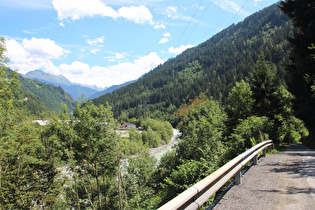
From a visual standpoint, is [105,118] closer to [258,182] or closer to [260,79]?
[258,182]

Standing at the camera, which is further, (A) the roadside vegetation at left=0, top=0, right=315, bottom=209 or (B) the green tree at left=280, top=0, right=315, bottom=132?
(B) the green tree at left=280, top=0, right=315, bottom=132

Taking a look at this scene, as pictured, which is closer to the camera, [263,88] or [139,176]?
[139,176]

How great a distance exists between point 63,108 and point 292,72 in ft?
73.5

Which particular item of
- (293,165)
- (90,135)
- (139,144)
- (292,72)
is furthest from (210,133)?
(139,144)

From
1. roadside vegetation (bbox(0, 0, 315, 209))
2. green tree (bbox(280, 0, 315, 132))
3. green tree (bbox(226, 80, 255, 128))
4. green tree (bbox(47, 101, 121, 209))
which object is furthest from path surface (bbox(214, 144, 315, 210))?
green tree (bbox(226, 80, 255, 128))

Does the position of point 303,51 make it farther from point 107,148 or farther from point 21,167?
point 21,167

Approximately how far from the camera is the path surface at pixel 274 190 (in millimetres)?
4020

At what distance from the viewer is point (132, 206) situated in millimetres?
16328

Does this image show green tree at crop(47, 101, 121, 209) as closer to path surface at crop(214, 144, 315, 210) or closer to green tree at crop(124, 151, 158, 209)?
green tree at crop(124, 151, 158, 209)

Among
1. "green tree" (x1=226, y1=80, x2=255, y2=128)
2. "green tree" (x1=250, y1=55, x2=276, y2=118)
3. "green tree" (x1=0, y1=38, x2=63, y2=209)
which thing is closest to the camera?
"green tree" (x1=0, y1=38, x2=63, y2=209)

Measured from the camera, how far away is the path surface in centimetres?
402

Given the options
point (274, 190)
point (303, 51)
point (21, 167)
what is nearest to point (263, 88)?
point (303, 51)

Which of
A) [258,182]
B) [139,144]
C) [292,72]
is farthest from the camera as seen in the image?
[139,144]

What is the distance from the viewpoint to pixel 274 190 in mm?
4914
